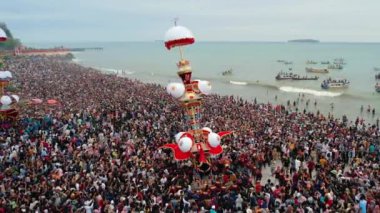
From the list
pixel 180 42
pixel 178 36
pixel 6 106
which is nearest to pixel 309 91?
pixel 6 106

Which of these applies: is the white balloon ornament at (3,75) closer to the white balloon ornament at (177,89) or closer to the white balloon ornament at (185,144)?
the white balloon ornament at (177,89)

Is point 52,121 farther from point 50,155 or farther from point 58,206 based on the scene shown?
point 58,206

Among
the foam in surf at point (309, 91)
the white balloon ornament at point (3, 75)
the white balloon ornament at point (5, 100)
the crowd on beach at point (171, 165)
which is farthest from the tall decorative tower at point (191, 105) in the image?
the foam in surf at point (309, 91)

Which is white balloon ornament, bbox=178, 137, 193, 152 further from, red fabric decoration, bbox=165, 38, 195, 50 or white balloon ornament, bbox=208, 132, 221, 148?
red fabric decoration, bbox=165, 38, 195, 50

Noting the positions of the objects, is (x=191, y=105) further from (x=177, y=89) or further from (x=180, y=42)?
(x=180, y=42)

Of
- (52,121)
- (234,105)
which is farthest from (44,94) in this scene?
(234,105)

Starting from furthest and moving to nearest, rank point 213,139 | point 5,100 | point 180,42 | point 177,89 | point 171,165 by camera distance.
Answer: point 5,100, point 171,165, point 180,42, point 213,139, point 177,89
